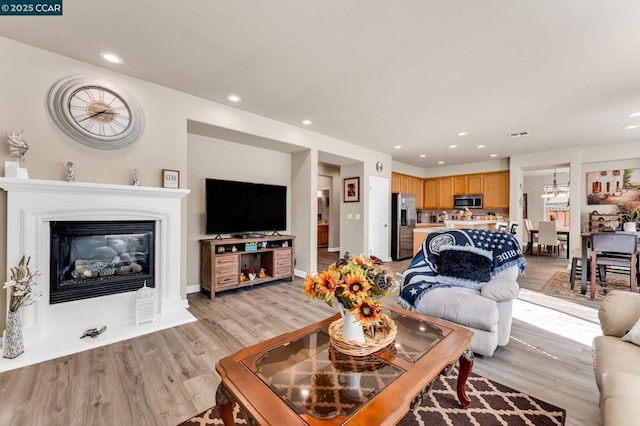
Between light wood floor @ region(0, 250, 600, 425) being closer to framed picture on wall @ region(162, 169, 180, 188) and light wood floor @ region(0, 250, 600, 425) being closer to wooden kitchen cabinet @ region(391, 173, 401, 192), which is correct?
framed picture on wall @ region(162, 169, 180, 188)

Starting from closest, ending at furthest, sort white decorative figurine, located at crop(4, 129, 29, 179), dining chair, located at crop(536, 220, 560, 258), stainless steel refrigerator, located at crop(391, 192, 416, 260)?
white decorative figurine, located at crop(4, 129, 29, 179) → dining chair, located at crop(536, 220, 560, 258) → stainless steel refrigerator, located at crop(391, 192, 416, 260)

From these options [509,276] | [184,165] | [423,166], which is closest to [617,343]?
[509,276]

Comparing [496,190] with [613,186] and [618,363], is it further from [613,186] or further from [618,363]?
[618,363]

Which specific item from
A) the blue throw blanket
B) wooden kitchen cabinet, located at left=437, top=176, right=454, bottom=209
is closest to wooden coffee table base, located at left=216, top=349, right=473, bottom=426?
the blue throw blanket

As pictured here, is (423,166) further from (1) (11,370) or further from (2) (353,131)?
(1) (11,370)

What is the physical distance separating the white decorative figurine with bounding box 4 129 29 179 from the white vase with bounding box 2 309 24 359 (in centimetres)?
110

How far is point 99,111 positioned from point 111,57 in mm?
523

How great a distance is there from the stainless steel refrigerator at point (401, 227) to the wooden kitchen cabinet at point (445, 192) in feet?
5.67

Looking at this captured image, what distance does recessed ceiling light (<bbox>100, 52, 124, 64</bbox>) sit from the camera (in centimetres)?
243

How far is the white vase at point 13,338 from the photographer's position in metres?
2.07

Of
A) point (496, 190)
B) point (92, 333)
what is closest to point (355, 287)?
point (92, 333)

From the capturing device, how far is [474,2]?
1.76 m

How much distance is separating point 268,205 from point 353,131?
1912 mm

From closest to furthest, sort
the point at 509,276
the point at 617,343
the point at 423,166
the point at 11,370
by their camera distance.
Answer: the point at 617,343 → the point at 11,370 → the point at 509,276 → the point at 423,166
